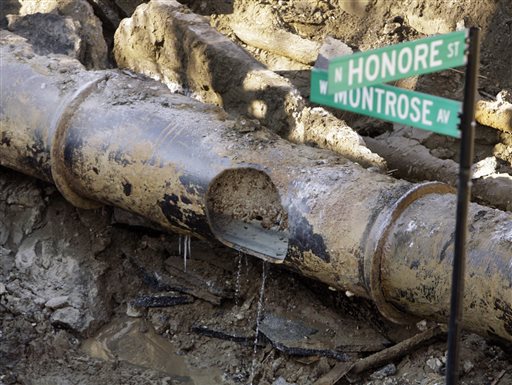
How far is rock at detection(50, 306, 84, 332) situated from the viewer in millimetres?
5414

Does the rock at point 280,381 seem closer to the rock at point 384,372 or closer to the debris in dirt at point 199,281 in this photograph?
the rock at point 384,372

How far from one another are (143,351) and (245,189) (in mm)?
1093

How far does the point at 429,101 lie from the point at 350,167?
190cm

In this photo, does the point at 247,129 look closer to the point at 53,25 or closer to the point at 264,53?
the point at 53,25

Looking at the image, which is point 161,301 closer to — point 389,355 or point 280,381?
point 280,381

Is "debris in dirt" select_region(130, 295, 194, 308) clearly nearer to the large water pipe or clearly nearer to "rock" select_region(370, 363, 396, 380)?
the large water pipe

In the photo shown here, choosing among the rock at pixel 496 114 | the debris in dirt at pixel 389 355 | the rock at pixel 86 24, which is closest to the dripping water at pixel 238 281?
the debris in dirt at pixel 389 355

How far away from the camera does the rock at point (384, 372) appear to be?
4770 millimetres

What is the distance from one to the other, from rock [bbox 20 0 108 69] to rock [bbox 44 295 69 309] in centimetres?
182

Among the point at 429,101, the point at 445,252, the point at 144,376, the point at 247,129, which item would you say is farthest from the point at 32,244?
the point at 429,101

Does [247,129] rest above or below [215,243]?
above

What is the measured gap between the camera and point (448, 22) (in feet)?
23.9

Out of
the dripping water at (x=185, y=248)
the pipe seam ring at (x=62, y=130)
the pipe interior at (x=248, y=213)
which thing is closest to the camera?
the pipe interior at (x=248, y=213)

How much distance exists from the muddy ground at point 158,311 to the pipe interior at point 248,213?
0.96 ft
